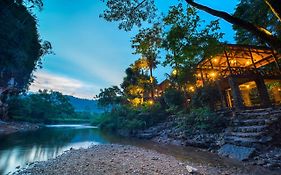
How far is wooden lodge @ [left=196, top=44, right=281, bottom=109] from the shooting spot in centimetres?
1493

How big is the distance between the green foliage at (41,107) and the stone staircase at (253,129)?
49.4m

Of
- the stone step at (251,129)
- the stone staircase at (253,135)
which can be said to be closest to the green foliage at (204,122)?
the stone staircase at (253,135)

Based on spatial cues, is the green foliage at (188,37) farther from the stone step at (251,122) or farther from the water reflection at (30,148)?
the water reflection at (30,148)

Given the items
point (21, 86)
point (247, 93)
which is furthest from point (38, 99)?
point (247, 93)

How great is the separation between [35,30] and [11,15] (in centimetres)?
1169

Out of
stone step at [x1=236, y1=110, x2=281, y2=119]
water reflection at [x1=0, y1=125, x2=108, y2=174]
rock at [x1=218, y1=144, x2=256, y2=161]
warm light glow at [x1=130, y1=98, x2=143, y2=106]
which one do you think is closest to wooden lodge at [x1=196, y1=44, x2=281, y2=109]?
stone step at [x1=236, y1=110, x2=281, y2=119]

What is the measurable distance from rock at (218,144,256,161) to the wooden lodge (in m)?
5.03

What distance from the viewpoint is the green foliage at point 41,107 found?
46000 mm

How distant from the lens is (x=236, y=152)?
8422mm

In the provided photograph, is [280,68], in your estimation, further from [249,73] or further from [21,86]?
[21,86]

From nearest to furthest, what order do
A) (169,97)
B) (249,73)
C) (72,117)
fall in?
(249,73), (169,97), (72,117)

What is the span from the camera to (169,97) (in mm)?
21266

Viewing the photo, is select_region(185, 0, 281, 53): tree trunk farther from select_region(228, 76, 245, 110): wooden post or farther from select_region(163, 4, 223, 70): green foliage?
select_region(228, 76, 245, 110): wooden post

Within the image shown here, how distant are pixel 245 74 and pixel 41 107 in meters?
58.1
